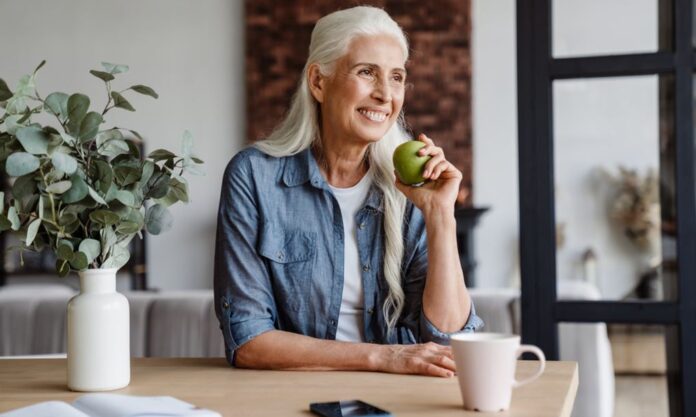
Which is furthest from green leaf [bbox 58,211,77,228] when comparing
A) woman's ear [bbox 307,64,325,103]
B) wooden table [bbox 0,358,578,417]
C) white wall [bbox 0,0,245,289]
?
white wall [bbox 0,0,245,289]

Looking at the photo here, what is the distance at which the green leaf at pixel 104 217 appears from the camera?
124 cm

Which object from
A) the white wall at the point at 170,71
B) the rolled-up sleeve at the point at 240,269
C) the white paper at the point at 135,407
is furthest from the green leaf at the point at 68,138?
the white wall at the point at 170,71

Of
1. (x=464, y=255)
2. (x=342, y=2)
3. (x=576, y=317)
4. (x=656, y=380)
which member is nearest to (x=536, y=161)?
(x=576, y=317)

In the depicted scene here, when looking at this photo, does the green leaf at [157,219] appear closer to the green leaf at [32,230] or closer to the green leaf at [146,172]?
the green leaf at [146,172]

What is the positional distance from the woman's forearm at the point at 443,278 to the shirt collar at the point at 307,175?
0.57 feet

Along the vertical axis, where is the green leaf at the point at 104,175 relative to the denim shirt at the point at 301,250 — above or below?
above

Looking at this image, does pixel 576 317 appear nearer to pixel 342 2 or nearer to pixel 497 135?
pixel 497 135

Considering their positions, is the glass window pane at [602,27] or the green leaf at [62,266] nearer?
the green leaf at [62,266]

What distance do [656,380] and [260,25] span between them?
5027 millimetres

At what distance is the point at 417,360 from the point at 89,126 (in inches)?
23.5

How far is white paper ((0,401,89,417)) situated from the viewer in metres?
1.04

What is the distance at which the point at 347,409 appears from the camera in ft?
3.55

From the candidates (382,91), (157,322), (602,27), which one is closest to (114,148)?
(382,91)

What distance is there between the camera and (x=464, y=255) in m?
6.20
